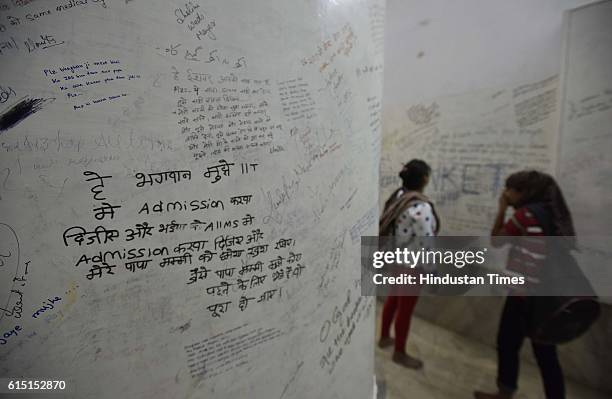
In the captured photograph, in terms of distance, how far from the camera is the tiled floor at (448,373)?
230cm

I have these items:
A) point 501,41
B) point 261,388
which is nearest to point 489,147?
→ point 501,41

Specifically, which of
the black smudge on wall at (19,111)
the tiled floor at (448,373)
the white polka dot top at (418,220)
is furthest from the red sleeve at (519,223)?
the black smudge on wall at (19,111)

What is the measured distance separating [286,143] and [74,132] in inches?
22.6

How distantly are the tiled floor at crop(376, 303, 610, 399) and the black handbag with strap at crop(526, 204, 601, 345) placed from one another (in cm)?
73

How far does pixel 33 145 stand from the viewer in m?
0.79

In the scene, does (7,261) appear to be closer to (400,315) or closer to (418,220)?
(418,220)

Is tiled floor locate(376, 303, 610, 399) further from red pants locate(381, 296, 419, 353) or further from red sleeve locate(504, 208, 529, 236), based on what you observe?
red sleeve locate(504, 208, 529, 236)

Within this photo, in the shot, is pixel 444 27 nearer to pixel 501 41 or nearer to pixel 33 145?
pixel 501 41

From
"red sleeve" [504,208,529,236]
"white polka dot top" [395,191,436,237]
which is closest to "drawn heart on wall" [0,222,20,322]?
"white polka dot top" [395,191,436,237]

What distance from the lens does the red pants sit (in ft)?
8.23

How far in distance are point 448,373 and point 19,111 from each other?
2.81 meters

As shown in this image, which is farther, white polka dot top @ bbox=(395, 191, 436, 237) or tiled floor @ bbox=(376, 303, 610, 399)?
tiled floor @ bbox=(376, 303, 610, 399)

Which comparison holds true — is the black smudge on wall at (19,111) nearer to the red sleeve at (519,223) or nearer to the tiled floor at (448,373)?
the red sleeve at (519,223)

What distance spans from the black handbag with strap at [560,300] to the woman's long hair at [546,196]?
0.19 ft
